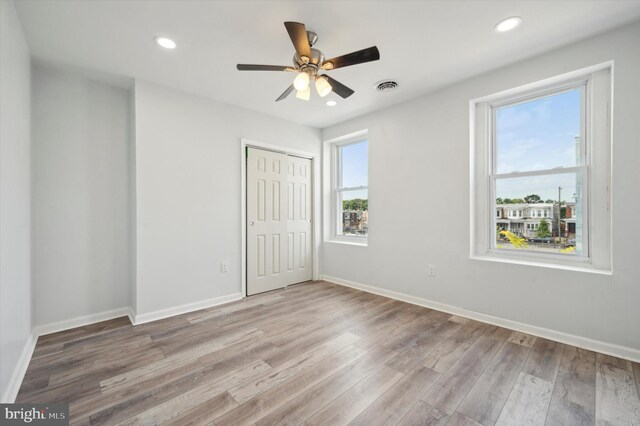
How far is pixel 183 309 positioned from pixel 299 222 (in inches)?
80.5

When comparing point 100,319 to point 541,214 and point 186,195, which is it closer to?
point 186,195

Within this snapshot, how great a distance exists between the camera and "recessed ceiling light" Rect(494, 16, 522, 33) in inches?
80.7

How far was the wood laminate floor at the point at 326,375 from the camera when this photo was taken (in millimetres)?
1590

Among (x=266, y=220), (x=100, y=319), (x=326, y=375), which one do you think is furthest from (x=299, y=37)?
(x=100, y=319)

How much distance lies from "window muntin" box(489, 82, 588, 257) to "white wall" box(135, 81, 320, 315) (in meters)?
3.09

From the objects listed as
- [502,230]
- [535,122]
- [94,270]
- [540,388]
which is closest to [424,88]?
[535,122]

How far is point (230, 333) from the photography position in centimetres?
264

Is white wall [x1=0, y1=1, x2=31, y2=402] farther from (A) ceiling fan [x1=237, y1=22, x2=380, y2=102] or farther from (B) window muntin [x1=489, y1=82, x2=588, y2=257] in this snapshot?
(B) window muntin [x1=489, y1=82, x2=588, y2=257]

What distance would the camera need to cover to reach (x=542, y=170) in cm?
265

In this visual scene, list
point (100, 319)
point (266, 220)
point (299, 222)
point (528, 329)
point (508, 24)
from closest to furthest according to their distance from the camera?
point (508, 24) → point (528, 329) → point (100, 319) → point (266, 220) → point (299, 222)

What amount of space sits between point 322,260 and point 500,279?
105 inches

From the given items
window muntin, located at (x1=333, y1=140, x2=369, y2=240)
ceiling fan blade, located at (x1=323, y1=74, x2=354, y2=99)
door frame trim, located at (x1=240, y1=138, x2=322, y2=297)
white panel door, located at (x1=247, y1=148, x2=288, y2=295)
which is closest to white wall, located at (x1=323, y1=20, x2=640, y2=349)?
door frame trim, located at (x1=240, y1=138, x2=322, y2=297)

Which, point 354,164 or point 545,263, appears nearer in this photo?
point 545,263

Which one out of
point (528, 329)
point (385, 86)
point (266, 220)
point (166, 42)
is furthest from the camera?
point (266, 220)
